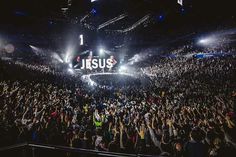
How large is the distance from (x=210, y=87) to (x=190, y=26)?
219 inches

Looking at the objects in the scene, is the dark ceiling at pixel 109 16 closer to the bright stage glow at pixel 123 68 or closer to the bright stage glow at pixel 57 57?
the bright stage glow at pixel 57 57

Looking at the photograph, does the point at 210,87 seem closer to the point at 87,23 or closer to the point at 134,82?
the point at 134,82

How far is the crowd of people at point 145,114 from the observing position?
492 centimetres

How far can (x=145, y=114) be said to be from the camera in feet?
24.2

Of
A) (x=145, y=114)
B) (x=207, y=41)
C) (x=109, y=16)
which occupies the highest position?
(x=109, y=16)

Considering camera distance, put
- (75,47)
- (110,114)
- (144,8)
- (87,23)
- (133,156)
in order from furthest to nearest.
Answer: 1. (75,47)
2. (87,23)
3. (144,8)
4. (110,114)
5. (133,156)

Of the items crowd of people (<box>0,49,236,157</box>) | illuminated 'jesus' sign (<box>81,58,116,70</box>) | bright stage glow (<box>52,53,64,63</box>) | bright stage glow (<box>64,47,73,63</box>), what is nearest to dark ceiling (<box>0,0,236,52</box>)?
bright stage glow (<box>64,47,73,63</box>)

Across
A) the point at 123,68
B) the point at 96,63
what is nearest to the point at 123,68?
the point at 123,68

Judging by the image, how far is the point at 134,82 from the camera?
15742mm

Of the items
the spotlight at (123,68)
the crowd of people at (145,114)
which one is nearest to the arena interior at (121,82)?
the crowd of people at (145,114)

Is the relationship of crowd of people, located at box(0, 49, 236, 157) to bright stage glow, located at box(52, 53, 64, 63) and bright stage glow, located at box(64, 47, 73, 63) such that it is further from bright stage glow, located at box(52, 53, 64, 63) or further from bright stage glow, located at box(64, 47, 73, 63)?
bright stage glow, located at box(64, 47, 73, 63)

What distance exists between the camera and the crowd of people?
492cm

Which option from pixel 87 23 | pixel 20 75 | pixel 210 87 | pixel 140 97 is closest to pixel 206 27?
pixel 210 87

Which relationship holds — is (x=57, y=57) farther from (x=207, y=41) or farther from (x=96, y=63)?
(x=207, y=41)
